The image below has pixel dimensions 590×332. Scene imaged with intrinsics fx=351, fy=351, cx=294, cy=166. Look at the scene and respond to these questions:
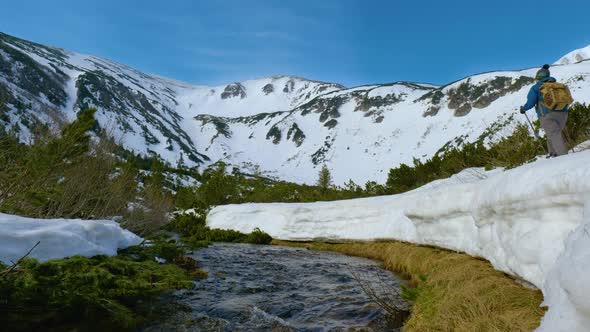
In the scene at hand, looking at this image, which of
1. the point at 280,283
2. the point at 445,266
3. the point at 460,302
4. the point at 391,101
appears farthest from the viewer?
the point at 391,101

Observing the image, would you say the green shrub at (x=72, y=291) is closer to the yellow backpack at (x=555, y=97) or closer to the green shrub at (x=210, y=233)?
the yellow backpack at (x=555, y=97)

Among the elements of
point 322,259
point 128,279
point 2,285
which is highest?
point 2,285

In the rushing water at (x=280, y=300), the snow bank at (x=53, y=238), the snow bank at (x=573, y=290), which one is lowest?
the rushing water at (x=280, y=300)

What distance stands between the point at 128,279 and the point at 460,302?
167 inches

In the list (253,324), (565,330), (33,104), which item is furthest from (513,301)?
(33,104)

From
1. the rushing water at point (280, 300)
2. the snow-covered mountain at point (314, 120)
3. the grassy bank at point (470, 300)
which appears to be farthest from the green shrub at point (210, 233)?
the snow-covered mountain at point (314, 120)

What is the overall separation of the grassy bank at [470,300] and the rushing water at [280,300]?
0.75 metres

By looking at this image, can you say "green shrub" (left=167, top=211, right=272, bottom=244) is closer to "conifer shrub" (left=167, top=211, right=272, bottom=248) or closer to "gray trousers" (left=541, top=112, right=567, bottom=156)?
"conifer shrub" (left=167, top=211, right=272, bottom=248)

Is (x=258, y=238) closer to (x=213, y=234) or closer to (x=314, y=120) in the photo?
(x=213, y=234)

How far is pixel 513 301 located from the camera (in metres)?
4.03

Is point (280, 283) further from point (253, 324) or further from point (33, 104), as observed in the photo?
point (33, 104)

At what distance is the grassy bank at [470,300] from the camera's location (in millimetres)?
3566

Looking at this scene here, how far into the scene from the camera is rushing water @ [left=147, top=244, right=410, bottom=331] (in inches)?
202

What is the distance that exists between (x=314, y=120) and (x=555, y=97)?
130 metres
